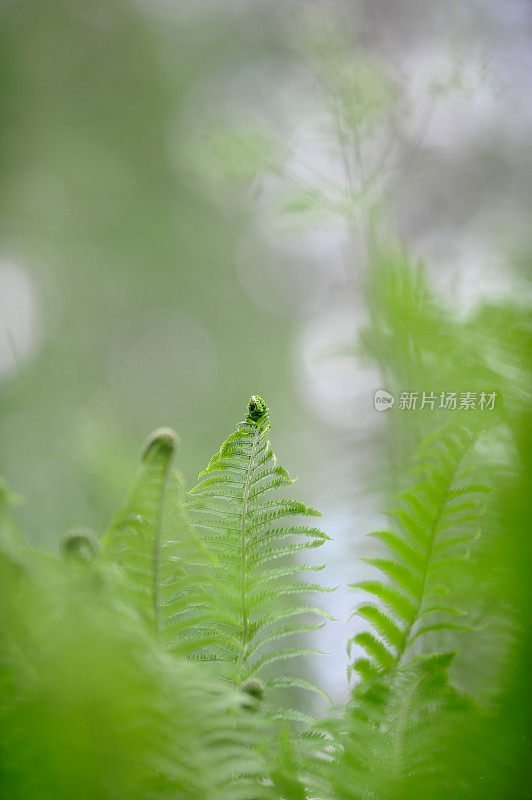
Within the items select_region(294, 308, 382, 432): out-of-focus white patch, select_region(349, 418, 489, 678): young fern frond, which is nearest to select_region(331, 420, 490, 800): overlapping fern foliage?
select_region(349, 418, 489, 678): young fern frond

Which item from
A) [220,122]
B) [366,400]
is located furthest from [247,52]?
[366,400]

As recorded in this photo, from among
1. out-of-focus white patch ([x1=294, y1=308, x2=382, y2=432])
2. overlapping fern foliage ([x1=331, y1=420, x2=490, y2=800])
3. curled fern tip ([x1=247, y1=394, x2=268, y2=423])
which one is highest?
out-of-focus white patch ([x1=294, y1=308, x2=382, y2=432])

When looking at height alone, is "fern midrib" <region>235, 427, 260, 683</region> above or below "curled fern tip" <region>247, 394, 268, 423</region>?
below

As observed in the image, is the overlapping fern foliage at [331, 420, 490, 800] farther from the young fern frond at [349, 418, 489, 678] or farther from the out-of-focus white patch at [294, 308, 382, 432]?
the out-of-focus white patch at [294, 308, 382, 432]

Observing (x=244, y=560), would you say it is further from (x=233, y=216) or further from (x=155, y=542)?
(x=233, y=216)

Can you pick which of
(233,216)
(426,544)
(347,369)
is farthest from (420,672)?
(233,216)

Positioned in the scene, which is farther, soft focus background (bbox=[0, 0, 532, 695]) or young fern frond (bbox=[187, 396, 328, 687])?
soft focus background (bbox=[0, 0, 532, 695])

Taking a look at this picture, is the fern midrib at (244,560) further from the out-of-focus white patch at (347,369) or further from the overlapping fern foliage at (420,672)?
the out-of-focus white patch at (347,369)
